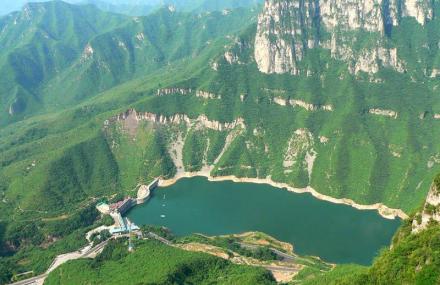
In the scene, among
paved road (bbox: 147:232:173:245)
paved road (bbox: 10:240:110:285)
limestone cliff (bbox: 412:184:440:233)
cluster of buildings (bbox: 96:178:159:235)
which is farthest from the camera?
cluster of buildings (bbox: 96:178:159:235)

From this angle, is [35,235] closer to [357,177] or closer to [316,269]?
[316,269]

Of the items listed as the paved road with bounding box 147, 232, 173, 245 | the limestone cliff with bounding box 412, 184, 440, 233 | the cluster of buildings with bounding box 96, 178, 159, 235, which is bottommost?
the paved road with bounding box 147, 232, 173, 245

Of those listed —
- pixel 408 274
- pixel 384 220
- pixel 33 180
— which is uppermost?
pixel 408 274

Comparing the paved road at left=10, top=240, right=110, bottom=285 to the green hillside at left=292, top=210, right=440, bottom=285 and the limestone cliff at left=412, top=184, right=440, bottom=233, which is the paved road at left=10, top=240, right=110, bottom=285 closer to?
the green hillside at left=292, top=210, right=440, bottom=285

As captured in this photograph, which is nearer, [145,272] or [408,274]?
[408,274]

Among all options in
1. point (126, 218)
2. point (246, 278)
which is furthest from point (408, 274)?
A: point (126, 218)

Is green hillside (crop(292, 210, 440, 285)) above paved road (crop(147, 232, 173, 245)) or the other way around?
above

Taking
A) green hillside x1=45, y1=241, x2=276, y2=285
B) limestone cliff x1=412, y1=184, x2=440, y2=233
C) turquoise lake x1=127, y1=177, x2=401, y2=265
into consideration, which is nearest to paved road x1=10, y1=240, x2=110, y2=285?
green hillside x1=45, y1=241, x2=276, y2=285

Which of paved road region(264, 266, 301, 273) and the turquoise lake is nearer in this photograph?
paved road region(264, 266, 301, 273)

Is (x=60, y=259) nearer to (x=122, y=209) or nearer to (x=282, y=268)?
(x=122, y=209)
